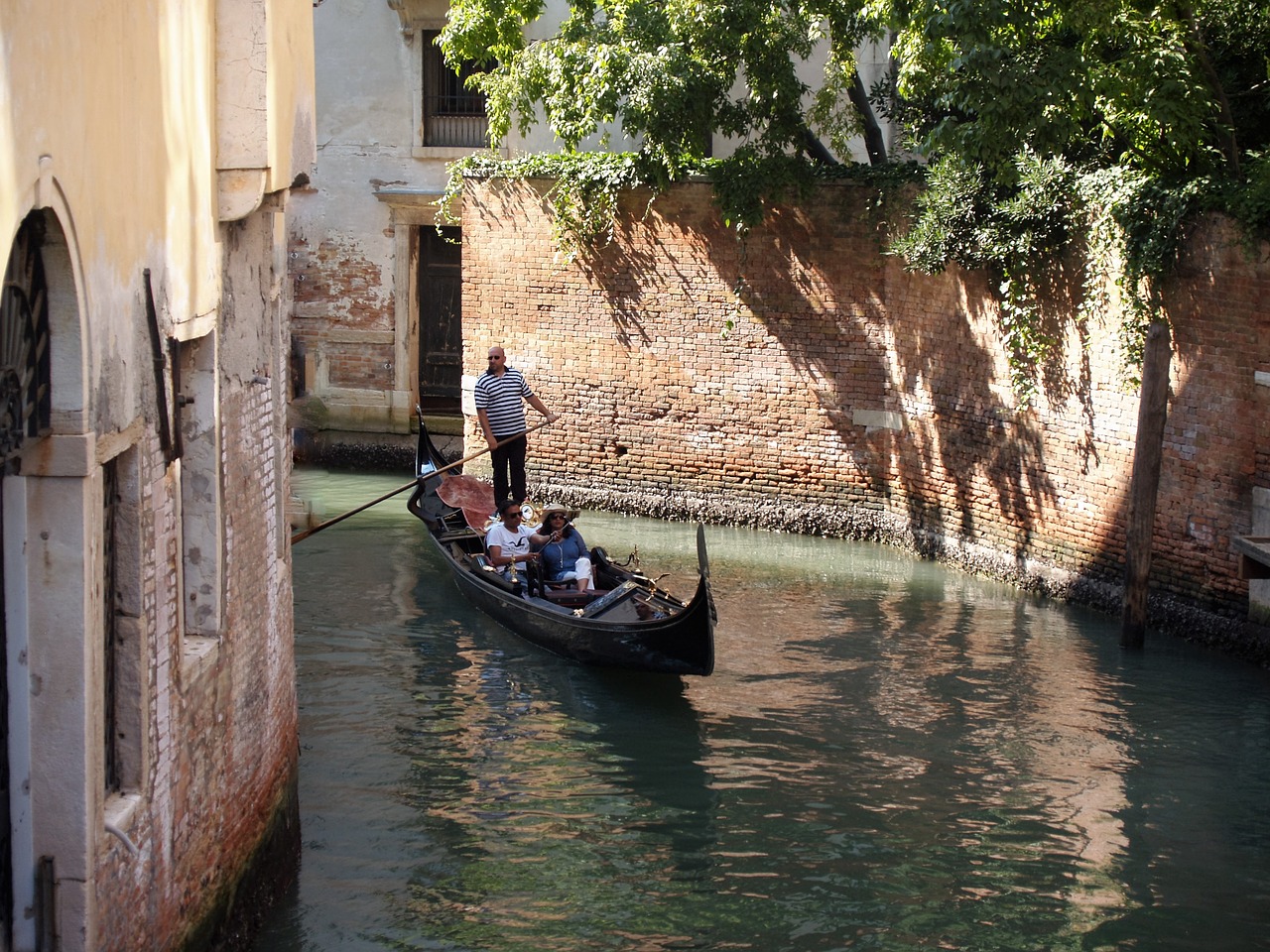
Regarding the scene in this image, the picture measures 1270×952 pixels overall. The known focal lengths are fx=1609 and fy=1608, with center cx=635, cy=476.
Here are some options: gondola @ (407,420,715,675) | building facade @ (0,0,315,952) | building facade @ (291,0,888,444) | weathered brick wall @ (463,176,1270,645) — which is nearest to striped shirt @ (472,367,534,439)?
gondola @ (407,420,715,675)

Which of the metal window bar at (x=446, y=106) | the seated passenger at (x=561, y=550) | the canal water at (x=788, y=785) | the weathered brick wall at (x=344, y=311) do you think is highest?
the metal window bar at (x=446, y=106)

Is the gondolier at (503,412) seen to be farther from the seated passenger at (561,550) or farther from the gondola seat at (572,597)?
the gondola seat at (572,597)

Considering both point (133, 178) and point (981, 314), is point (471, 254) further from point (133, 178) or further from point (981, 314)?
point (133, 178)

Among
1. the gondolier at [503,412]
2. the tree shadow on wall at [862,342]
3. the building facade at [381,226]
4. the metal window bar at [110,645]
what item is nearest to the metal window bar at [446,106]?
the building facade at [381,226]

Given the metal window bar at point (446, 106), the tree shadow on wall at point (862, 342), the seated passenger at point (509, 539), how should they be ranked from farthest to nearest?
the metal window bar at point (446, 106) → the tree shadow on wall at point (862, 342) → the seated passenger at point (509, 539)

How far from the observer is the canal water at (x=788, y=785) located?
497 centimetres

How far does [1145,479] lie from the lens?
798 centimetres

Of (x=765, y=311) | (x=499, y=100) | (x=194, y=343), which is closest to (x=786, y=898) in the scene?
(x=194, y=343)

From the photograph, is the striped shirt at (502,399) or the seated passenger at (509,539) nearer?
the seated passenger at (509,539)

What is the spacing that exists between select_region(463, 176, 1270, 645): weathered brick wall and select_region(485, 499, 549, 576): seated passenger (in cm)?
301

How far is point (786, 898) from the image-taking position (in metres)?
5.11

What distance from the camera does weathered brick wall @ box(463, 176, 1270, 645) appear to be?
8.94 m

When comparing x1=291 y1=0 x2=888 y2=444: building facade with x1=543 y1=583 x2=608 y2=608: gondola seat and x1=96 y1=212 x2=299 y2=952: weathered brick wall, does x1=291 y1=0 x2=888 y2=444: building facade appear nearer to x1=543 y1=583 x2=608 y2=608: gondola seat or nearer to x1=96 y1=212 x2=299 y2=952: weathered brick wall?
x1=543 y1=583 x2=608 y2=608: gondola seat

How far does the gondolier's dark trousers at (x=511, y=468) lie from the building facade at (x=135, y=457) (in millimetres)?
5205
